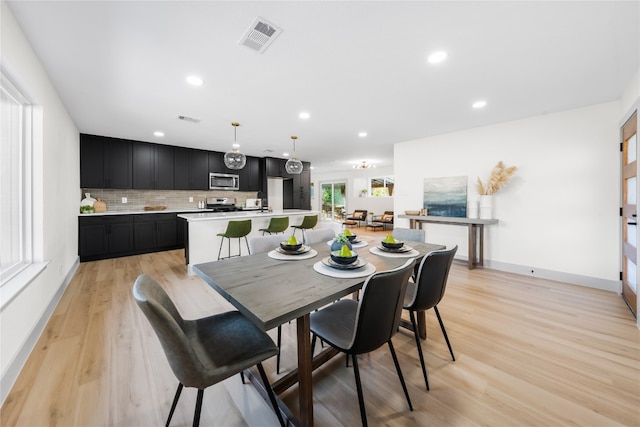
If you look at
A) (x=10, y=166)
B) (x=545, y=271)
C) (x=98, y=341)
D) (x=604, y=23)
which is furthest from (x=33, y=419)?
(x=545, y=271)

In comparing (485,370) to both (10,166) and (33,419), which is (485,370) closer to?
(33,419)

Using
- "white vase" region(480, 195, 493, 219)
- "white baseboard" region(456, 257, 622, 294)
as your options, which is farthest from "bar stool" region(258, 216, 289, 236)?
"white baseboard" region(456, 257, 622, 294)

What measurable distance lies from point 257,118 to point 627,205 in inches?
193

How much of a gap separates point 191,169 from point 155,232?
1.73m

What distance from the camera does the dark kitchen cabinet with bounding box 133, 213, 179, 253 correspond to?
17.0ft

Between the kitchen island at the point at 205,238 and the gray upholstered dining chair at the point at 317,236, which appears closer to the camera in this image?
the gray upholstered dining chair at the point at 317,236

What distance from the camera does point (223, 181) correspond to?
665cm

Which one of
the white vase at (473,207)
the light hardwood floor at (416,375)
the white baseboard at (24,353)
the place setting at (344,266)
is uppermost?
the white vase at (473,207)

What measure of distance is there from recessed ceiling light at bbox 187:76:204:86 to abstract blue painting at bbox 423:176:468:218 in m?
4.26

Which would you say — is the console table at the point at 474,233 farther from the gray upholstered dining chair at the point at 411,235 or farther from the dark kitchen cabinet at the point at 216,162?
the dark kitchen cabinet at the point at 216,162

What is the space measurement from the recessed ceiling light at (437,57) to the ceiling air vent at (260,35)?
1.36m

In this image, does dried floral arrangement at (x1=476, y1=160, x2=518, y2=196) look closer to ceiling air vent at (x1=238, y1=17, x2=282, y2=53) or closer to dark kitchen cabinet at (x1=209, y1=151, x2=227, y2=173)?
ceiling air vent at (x1=238, y1=17, x2=282, y2=53)

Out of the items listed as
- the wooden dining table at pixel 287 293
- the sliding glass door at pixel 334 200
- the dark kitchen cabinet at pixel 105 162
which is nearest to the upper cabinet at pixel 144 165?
the dark kitchen cabinet at pixel 105 162

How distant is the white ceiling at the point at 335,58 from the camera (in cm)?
172
